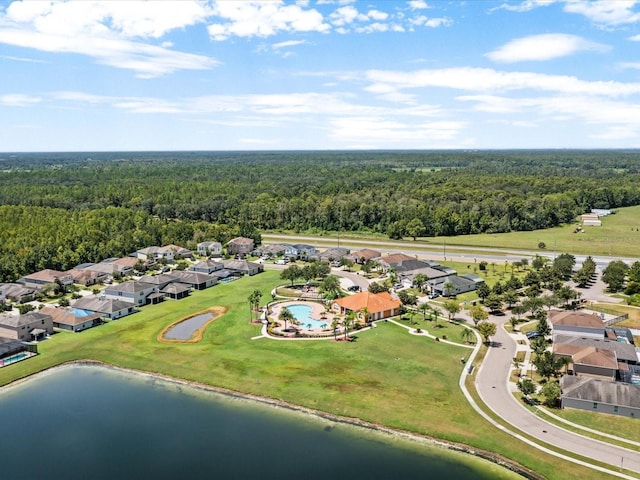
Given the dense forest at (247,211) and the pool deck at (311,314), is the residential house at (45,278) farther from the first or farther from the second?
the pool deck at (311,314)

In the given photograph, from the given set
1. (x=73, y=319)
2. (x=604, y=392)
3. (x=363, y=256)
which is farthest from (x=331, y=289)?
(x=604, y=392)

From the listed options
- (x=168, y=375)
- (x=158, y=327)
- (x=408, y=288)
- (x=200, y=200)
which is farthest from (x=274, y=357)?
(x=200, y=200)

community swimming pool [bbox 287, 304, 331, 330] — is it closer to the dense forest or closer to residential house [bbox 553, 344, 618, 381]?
residential house [bbox 553, 344, 618, 381]

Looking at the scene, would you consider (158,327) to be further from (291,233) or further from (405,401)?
(291,233)

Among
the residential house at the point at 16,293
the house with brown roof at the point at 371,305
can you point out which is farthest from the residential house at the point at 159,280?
the house with brown roof at the point at 371,305

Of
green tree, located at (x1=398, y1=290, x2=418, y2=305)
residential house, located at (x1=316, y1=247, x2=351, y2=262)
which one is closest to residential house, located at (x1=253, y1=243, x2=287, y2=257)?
residential house, located at (x1=316, y1=247, x2=351, y2=262)

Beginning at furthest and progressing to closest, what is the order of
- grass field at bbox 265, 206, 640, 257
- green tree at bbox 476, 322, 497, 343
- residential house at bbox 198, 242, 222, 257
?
grass field at bbox 265, 206, 640, 257 → residential house at bbox 198, 242, 222, 257 → green tree at bbox 476, 322, 497, 343

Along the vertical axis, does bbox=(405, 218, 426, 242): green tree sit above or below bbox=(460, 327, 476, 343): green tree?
above
